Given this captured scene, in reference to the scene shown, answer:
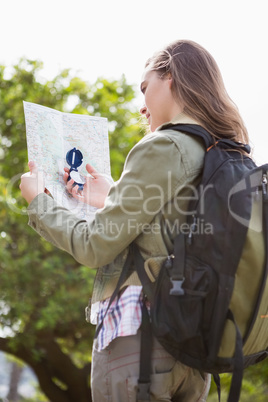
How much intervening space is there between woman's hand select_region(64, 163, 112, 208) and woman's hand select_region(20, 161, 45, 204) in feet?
0.43

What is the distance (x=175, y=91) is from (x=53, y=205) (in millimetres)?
515

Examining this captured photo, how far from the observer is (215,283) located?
1.46 meters

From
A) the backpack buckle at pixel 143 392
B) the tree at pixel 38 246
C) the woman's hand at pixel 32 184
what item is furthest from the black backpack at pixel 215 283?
the tree at pixel 38 246

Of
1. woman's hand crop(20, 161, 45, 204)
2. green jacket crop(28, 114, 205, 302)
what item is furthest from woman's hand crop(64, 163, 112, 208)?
green jacket crop(28, 114, 205, 302)

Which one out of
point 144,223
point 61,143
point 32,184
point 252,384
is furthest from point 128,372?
point 252,384

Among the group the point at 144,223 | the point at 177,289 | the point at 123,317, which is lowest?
the point at 123,317

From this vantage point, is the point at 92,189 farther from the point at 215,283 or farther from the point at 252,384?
the point at 252,384

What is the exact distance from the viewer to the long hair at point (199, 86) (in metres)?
1.67

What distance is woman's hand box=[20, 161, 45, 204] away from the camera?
1726 millimetres

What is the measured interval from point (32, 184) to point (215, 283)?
26.3 inches

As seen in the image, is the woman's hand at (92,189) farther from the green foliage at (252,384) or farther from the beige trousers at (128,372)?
the green foliage at (252,384)

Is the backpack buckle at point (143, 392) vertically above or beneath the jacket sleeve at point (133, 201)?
beneath

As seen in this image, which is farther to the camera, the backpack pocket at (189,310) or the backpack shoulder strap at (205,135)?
the backpack shoulder strap at (205,135)

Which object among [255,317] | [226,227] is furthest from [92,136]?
[255,317]
